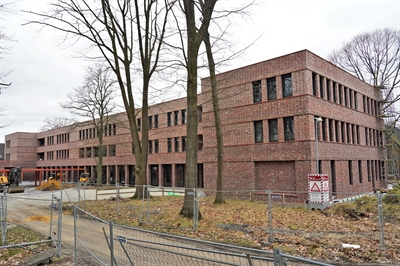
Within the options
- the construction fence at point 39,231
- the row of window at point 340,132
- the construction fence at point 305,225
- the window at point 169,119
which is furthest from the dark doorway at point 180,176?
the construction fence at point 39,231

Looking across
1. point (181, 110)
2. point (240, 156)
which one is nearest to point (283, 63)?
point (240, 156)

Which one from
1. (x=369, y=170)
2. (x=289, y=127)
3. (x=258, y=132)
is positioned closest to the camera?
(x=289, y=127)

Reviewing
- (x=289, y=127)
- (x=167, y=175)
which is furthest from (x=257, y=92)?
(x=167, y=175)

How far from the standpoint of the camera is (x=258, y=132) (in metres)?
22.2

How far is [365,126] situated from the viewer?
28438 millimetres

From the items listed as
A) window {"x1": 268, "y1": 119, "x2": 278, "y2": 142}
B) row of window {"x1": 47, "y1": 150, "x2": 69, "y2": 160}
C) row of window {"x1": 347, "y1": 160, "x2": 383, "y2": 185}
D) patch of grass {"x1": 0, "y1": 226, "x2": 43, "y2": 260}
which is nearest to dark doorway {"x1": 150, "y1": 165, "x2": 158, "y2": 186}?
window {"x1": 268, "y1": 119, "x2": 278, "y2": 142}

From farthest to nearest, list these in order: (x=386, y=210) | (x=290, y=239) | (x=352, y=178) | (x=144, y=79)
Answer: (x=352, y=178) → (x=144, y=79) → (x=386, y=210) → (x=290, y=239)

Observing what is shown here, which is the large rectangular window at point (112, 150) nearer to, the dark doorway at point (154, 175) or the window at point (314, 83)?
the dark doorway at point (154, 175)

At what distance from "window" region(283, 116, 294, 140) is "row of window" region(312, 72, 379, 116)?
259cm

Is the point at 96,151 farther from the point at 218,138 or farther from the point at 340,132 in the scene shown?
the point at 340,132

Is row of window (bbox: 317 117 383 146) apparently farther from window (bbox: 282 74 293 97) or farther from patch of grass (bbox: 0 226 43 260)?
patch of grass (bbox: 0 226 43 260)

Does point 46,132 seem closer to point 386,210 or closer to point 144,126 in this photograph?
point 144,126

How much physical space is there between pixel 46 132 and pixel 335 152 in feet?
200

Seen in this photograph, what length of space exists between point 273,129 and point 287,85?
320 cm
